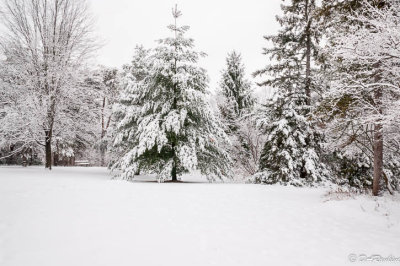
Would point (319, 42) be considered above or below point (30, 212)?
above

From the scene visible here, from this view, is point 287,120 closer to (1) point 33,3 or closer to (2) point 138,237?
(2) point 138,237

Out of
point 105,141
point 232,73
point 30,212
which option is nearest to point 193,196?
point 30,212

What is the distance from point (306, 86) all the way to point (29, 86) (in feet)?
51.6

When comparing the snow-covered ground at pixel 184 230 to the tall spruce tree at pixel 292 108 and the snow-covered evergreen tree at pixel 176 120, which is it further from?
the tall spruce tree at pixel 292 108

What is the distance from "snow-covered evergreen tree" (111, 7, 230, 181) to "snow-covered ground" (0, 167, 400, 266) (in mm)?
5172

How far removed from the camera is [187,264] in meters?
3.71

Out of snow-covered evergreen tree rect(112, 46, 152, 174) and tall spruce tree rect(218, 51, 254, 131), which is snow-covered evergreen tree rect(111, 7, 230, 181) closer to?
snow-covered evergreen tree rect(112, 46, 152, 174)

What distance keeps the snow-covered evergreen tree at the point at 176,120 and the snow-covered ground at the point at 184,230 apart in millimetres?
5172

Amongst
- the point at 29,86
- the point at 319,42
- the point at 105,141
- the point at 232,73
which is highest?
the point at 232,73

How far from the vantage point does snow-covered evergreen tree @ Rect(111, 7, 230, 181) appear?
43.4 feet

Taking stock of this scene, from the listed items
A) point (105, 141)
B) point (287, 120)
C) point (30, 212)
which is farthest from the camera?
point (105, 141)

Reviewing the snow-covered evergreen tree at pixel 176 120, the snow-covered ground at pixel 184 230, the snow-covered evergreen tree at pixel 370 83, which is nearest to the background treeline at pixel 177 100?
the snow-covered evergreen tree at pixel 176 120

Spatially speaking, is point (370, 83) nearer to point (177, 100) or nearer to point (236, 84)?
point (177, 100)

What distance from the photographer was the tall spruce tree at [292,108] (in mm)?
13665
